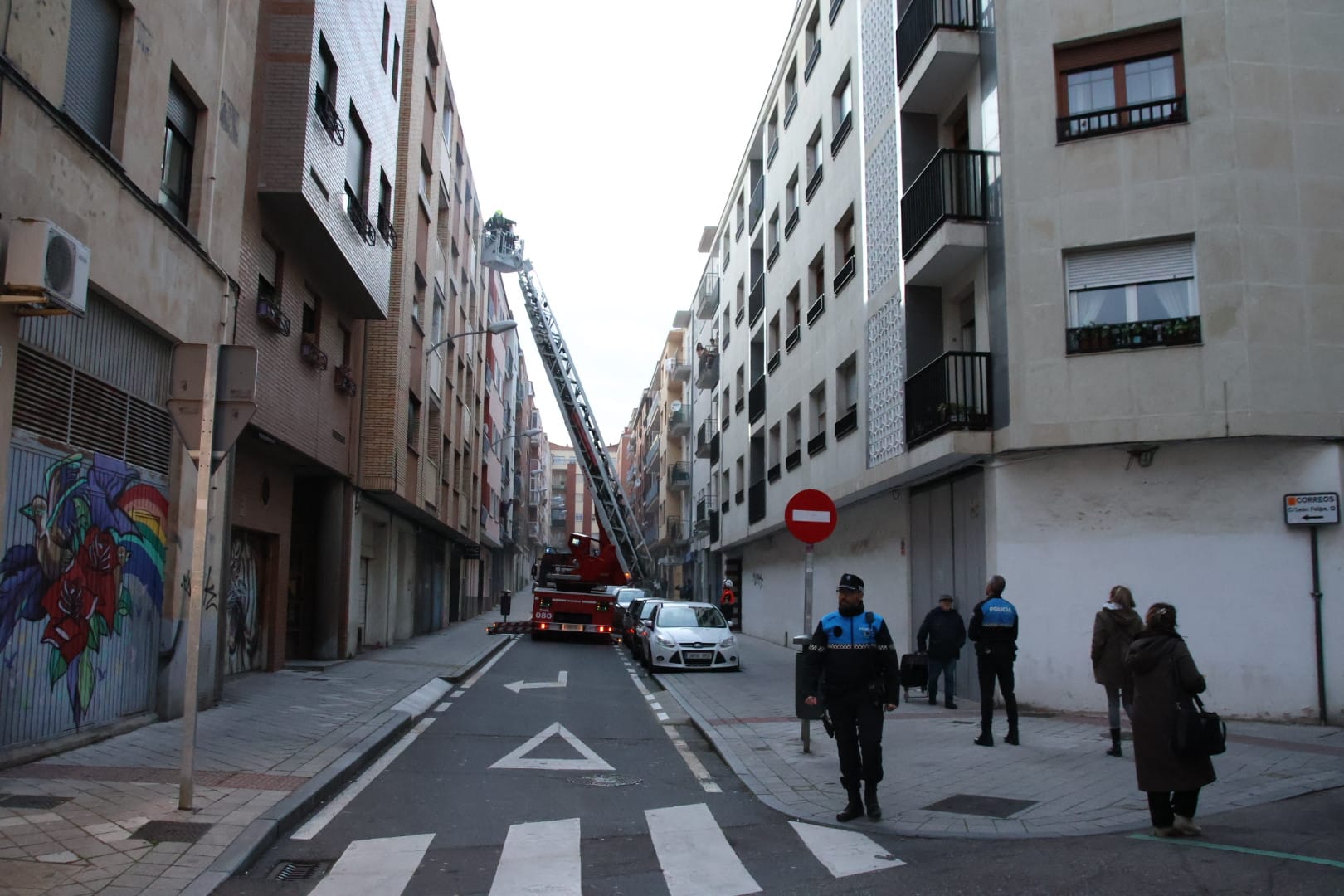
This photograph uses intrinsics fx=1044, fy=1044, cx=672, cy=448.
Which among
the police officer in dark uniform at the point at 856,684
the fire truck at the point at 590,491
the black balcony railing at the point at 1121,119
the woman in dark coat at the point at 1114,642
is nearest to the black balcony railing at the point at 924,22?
the black balcony railing at the point at 1121,119

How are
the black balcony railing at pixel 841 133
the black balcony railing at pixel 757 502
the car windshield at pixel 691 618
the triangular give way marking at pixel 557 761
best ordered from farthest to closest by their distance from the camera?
the black balcony railing at pixel 757 502 → the black balcony railing at pixel 841 133 → the car windshield at pixel 691 618 → the triangular give way marking at pixel 557 761

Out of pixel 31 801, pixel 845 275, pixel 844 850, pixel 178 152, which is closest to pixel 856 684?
pixel 844 850

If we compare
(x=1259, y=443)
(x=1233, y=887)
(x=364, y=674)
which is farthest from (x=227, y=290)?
(x=1259, y=443)

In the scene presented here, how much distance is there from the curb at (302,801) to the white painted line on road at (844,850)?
3249mm

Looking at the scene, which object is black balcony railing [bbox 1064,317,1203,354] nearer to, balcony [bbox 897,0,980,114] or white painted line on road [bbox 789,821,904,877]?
balcony [bbox 897,0,980,114]

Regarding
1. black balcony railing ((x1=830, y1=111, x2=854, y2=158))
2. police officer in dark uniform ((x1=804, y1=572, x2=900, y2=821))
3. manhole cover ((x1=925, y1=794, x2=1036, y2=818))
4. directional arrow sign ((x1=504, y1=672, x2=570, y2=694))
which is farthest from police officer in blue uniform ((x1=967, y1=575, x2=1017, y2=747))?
black balcony railing ((x1=830, y1=111, x2=854, y2=158))

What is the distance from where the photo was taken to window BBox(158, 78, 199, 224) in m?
10.7

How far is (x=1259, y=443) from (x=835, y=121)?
12.7 m

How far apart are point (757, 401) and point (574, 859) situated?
2499 centimetres

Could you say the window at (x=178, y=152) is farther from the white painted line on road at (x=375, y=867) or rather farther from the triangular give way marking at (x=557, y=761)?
the white painted line on road at (x=375, y=867)

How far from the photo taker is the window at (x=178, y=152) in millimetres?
10734

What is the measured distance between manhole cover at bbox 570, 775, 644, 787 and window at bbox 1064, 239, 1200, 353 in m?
7.98

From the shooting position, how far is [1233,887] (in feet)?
→ 17.7

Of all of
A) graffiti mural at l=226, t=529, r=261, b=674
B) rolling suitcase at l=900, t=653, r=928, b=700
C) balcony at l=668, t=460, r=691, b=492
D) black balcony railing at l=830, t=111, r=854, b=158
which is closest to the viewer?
rolling suitcase at l=900, t=653, r=928, b=700
